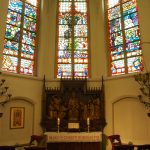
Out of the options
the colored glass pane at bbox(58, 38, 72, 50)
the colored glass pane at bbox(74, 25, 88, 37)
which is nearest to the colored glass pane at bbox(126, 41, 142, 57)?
the colored glass pane at bbox(74, 25, 88, 37)

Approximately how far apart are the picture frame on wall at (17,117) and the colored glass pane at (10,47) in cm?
243

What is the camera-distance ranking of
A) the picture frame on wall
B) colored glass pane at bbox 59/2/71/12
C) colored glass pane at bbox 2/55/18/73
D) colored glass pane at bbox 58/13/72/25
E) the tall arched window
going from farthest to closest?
colored glass pane at bbox 59/2/71/12, colored glass pane at bbox 58/13/72/25, the tall arched window, colored glass pane at bbox 2/55/18/73, the picture frame on wall

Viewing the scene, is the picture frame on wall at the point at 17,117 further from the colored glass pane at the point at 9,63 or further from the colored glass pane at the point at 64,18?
the colored glass pane at the point at 64,18

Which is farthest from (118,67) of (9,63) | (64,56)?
(9,63)

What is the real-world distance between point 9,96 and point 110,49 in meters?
5.14

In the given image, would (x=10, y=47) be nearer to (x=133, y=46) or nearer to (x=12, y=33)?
(x=12, y=33)

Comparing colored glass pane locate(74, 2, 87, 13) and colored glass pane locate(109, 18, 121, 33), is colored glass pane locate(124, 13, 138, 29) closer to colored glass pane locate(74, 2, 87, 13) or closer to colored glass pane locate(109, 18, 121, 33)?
colored glass pane locate(109, 18, 121, 33)

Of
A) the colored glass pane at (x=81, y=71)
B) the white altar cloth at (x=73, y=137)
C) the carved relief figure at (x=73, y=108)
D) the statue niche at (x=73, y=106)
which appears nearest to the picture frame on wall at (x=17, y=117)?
the statue niche at (x=73, y=106)

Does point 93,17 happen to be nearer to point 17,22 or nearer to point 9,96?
point 17,22

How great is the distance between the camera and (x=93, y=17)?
437 inches

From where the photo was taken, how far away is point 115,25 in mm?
10680

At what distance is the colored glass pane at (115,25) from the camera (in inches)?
416

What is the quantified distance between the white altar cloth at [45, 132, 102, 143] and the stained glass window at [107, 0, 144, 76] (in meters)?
3.17

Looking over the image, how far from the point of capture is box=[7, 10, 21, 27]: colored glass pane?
982 cm
